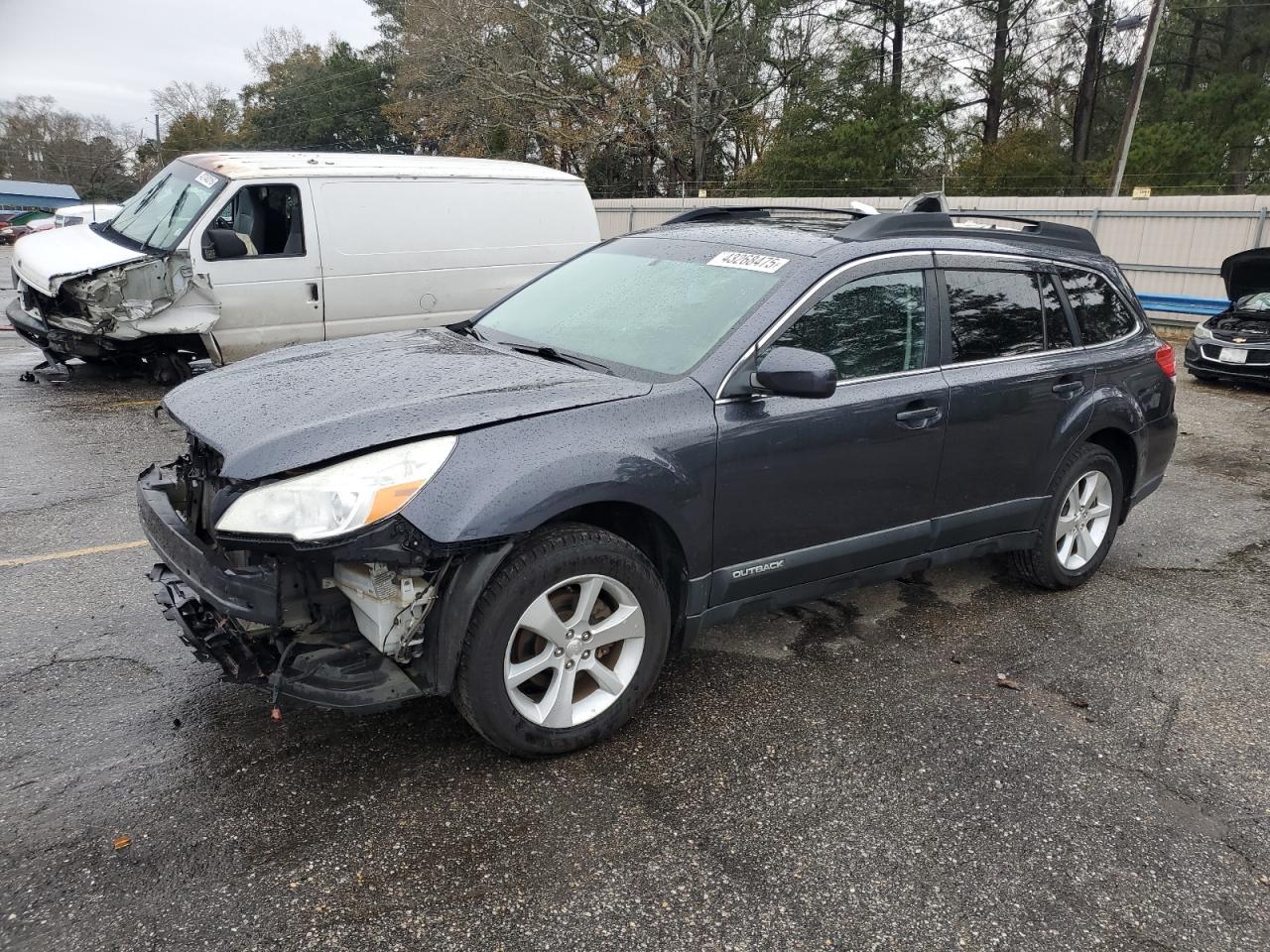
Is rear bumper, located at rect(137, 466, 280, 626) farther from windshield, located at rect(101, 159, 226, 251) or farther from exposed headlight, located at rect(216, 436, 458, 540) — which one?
windshield, located at rect(101, 159, 226, 251)

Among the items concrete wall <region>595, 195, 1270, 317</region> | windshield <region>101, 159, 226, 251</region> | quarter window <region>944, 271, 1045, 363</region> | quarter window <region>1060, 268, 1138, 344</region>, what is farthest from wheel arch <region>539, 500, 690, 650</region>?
concrete wall <region>595, 195, 1270, 317</region>

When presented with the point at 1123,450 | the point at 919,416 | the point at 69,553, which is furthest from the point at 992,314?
the point at 69,553

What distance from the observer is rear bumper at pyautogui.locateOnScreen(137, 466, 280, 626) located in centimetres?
266

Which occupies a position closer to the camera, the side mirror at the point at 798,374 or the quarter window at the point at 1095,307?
the side mirror at the point at 798,374

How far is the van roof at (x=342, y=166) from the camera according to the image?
837 cm

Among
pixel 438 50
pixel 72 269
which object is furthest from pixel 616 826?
pixel 438 50

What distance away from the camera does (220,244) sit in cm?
800

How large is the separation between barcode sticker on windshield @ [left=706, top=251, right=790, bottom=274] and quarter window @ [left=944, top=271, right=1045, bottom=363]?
0.85 metres

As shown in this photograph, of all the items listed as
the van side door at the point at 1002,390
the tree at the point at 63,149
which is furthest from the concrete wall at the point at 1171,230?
the tree at the point at 63,149

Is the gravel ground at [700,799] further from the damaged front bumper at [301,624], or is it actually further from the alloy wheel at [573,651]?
the damaged front bumper at [301,624]

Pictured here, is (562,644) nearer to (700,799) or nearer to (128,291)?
(700,799)

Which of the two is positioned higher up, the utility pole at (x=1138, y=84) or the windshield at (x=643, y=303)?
the utility pole at (x=1138, y=84)

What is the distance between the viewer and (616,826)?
8.95 feet

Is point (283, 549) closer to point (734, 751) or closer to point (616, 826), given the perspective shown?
point (616, 826)
